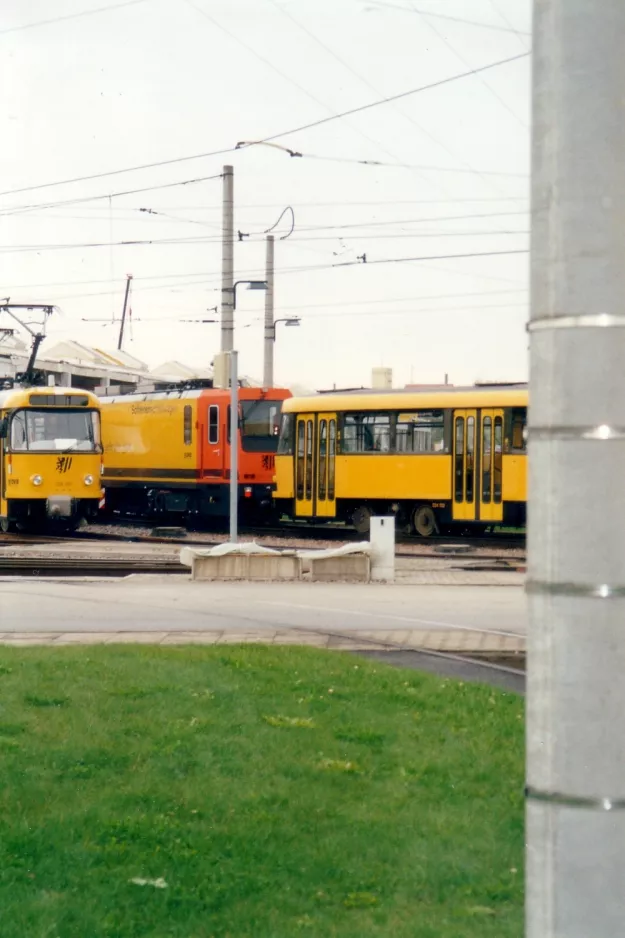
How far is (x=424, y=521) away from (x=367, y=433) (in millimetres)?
2122

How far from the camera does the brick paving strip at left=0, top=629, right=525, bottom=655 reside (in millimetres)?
11250

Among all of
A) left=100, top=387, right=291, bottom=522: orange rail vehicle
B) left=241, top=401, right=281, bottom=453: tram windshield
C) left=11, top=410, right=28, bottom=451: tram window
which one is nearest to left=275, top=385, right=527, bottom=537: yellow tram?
left=100, top=387, right=291, bottom=522: orange rail vehicle

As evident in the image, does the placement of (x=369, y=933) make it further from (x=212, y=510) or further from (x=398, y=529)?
(x=212, y=510)

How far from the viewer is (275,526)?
32469mm

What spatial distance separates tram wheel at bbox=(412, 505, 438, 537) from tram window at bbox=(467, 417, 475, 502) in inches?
45.5

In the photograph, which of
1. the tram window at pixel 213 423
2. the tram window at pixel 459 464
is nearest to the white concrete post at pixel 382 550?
the tram window at pixel 459 464

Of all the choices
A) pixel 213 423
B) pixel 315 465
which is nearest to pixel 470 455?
pixel 315 465

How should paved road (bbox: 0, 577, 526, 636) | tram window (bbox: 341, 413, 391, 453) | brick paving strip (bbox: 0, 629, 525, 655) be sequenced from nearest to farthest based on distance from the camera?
brick paving strip (bbox: 0, 629, 525, 655)
paved road (bbox: 0, 577, 526, 636)
tram window (bbox: 341, 413, 391, 453)

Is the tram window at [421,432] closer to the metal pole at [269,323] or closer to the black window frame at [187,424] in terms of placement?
the metal pole at [269,323]

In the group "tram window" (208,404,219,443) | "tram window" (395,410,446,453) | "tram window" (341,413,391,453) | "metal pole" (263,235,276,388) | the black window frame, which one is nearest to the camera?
"tram window" (395,410,446,453)

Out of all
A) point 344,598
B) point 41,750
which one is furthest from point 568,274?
point 344,598

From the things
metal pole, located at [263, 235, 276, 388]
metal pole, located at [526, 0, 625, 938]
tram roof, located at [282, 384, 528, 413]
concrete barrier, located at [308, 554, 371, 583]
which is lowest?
concrete barrier, located at [308, 554, 371, 583]

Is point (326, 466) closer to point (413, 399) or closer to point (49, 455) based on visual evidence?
point (413, 399)

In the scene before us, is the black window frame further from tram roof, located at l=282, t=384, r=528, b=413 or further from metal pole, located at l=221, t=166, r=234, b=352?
metal pole, located at l=221, t=166, r=234, b=352
